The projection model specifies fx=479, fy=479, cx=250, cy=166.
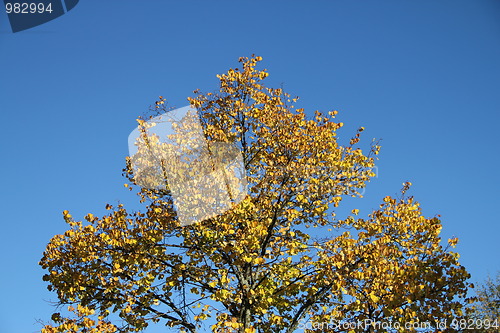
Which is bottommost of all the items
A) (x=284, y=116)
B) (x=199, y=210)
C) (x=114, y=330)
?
(x=114, y=330)

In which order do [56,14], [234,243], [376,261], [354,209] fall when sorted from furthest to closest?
[56,14] → [354,209] → [234,243] → [376,261]

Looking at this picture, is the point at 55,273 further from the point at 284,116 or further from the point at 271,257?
the point at 284,116

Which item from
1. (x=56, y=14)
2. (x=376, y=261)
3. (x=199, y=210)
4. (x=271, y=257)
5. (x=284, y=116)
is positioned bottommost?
(x=376, y=261)

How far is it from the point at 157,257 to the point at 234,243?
9.12ft

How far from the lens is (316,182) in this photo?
15.0m

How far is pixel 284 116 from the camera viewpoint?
1620 centimetres

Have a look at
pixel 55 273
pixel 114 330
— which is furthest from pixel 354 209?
pixel 55 273

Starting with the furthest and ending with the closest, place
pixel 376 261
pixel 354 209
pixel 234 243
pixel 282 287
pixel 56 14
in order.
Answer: pixel 56 14 → pixel 354 209 → pixel 282 287 → pixel 234 243 → pixel 376 261

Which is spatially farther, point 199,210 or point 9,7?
point 9,7

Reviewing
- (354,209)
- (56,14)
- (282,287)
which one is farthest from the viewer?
(56,14)

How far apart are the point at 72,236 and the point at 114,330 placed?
10.3ft

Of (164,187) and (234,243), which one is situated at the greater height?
(164,187)

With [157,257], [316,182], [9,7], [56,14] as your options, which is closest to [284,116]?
[316,182]

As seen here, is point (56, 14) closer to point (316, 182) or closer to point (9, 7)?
point (9, 7)
